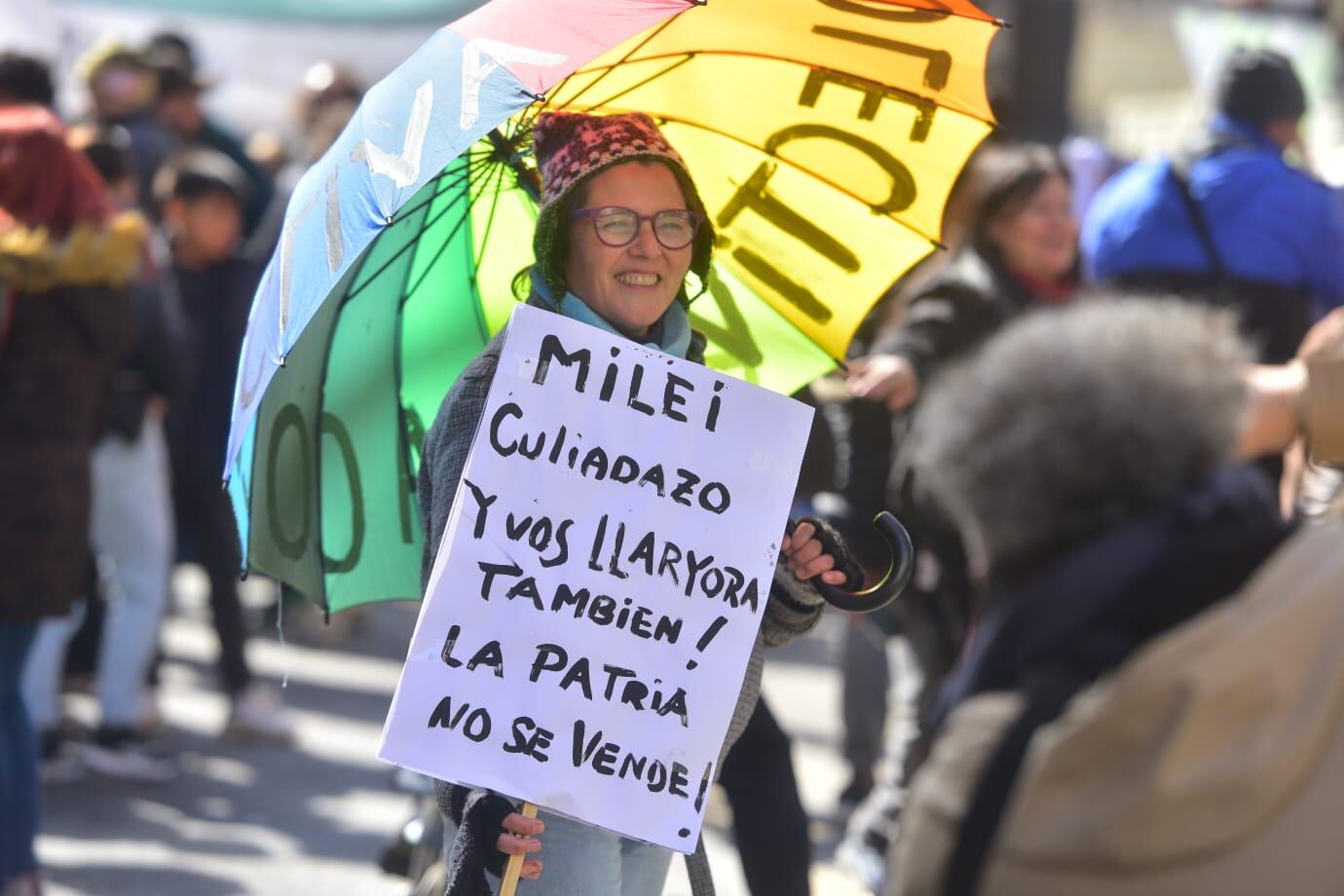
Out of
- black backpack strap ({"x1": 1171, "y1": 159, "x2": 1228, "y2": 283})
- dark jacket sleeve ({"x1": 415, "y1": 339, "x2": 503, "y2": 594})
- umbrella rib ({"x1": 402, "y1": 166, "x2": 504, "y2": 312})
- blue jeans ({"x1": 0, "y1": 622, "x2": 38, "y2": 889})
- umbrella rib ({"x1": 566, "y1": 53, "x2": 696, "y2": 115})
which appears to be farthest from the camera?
black backpack strap ({"x1": 1171, "y1": 159, "x2": 1228, "y2": 283})

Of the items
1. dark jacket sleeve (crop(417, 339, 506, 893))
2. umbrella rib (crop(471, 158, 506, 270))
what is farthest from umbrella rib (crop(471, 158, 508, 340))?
dark jacket sleeve (crop(417, 339, 506, 893))

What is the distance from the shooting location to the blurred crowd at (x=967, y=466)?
6.09 feet

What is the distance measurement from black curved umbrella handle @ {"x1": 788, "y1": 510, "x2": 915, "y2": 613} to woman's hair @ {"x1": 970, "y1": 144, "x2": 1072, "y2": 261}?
7.75 ft

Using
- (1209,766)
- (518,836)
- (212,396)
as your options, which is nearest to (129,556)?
(212,396)

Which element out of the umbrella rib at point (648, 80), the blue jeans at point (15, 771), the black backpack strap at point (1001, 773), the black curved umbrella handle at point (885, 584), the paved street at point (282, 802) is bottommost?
the paved street at point (282, 802)

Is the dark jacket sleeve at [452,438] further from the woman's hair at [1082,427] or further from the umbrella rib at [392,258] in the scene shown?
the woman's hair at [1082,427]

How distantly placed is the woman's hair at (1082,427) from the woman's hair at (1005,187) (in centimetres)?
346

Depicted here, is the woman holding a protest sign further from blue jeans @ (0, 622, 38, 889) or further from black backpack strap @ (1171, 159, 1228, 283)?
black backpack strap @ (1171, 159, 1228, 283)

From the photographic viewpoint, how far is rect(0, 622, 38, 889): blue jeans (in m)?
4.80

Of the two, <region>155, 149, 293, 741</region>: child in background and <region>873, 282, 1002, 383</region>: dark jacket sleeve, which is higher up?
<region>873, 282, 1002, 383</region>: dark jacket sleeve

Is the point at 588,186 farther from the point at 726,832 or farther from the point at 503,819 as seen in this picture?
the point at 726,832

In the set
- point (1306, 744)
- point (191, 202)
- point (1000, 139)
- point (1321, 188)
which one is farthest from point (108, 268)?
point (1000, 139)

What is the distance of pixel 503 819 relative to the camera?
3.00m

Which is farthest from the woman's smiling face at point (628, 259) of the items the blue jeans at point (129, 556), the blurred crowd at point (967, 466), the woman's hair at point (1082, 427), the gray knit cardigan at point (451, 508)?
the blue jeans at point (129, 556)
